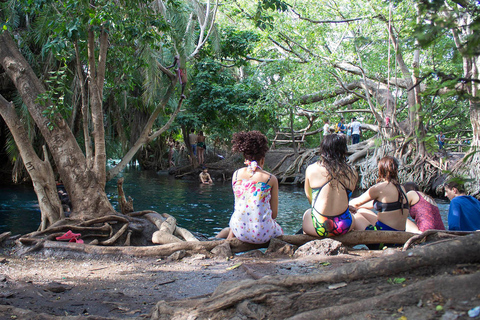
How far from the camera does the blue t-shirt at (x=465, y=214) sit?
5043 millimetres

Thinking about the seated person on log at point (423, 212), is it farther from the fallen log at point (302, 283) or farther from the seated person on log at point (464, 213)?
the fallen log at point (302, 283)

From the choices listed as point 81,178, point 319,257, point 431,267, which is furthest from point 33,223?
point 431,267

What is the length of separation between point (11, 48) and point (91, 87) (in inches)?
51.7

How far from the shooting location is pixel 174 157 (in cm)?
2669

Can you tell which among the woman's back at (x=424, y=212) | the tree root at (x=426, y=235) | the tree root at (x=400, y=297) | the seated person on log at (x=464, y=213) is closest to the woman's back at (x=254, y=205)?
the tree root at (x=426, y=235)

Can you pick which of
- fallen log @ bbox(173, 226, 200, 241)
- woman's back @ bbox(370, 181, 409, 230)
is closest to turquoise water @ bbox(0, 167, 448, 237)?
fallen log @ bbox(173, 226, 200, 241)

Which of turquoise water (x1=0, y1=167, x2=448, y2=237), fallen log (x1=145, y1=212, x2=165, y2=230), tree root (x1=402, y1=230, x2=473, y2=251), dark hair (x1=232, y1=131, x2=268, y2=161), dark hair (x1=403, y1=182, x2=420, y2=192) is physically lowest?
turquoise water (x1=0, y1=167, x2=448, y2=237)

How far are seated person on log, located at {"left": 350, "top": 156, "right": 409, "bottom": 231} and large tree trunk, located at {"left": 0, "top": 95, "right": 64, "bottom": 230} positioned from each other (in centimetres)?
442

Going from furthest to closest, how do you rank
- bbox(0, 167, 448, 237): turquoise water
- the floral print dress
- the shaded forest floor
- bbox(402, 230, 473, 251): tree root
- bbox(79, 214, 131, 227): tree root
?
bbox(0, 167, 448, 237): turquoise water < bbox(79, 214, 131, 227): tree root < the floral print dress < bbox(402, 230, 473, 251): tree root < the shaded forest floor

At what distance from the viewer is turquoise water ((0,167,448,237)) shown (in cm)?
921

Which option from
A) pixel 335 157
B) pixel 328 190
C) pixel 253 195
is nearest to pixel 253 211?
pixel 253 195

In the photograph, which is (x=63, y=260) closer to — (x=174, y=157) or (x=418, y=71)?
(x=418, y=71)

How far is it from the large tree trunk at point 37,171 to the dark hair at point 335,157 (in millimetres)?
4105

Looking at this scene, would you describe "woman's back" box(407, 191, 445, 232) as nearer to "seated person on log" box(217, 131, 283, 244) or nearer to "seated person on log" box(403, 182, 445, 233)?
"seated person on log" box(403, 182, 445, 233)
